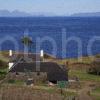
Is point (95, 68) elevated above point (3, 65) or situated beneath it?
situated beneath

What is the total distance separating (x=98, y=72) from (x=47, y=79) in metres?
Result: 11.9

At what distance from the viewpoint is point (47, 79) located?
45.8 metres

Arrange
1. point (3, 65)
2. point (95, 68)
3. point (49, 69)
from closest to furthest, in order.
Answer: point (49, 69) → point (95, 68) → point (3, 65)

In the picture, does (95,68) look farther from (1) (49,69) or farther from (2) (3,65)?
(2) (3,65)

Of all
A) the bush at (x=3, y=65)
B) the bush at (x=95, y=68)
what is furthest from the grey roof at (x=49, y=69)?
the bush at (x=3, y=65)

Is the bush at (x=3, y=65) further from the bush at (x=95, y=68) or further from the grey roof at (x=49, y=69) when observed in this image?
the bush at (x=95, y=68)

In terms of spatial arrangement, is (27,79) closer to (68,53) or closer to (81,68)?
(81,68)

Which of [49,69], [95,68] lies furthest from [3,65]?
[49,69]

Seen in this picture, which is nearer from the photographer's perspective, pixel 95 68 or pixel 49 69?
pixel 49 69

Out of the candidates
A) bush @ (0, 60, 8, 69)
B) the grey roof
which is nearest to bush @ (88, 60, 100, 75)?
the grey roof

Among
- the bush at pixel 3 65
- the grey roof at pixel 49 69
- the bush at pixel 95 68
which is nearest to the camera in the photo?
the grey roof at pixel 49 69

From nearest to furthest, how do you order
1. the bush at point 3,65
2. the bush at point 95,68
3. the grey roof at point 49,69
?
1. the grey roof at point 49,69
2. the bush at point 95,68
3. the bush at point 3,65

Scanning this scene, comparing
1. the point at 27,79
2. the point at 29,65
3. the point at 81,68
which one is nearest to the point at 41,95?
the point at 27,79

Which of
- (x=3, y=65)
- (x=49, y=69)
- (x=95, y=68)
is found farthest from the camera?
(x=3, y=65)
